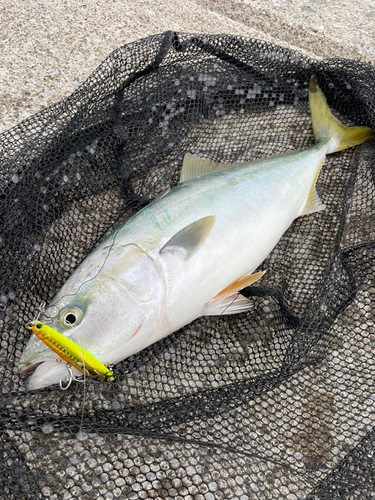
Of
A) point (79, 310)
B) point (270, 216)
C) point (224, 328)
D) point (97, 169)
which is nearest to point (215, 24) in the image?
point (97, 169)

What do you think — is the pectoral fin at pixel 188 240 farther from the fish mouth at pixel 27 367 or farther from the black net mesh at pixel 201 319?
the fish mouth at pixel 27 367

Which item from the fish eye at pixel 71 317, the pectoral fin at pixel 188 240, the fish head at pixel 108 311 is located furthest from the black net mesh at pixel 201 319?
the pectoral fin at pixel 188 240

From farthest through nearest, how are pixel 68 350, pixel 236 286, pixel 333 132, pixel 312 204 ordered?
pixel 333 132 < pixel 312 204 < pixel 236 286 < pixel 68 350

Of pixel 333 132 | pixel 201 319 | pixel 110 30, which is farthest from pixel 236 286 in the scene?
pixel 110 30

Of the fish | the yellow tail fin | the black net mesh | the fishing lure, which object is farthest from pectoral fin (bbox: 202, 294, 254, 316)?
Result: the yellow tail fin

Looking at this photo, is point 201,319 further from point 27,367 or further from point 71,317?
point 27,367
